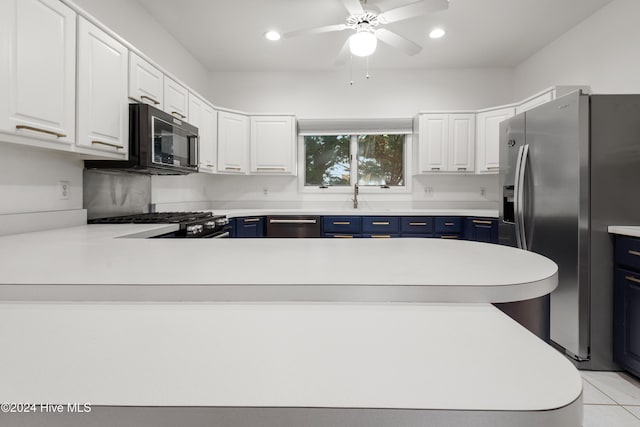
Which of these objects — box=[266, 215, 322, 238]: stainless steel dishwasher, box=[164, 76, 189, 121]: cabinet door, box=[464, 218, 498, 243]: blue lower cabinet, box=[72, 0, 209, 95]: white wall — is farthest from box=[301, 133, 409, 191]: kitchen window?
box=[164, 76, 189, 121]: cabinet door

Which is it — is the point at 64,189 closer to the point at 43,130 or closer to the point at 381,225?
the point at 43,130

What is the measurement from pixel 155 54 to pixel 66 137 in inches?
73.2

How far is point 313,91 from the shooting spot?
4598mm

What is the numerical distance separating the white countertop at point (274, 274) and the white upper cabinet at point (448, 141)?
3.23 metres

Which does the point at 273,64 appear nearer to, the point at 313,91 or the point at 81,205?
the point at 313,91

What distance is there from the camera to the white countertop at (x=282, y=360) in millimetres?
398

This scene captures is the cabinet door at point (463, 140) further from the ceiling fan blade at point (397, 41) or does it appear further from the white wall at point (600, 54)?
the ceiling fan blade at point (397, 41)

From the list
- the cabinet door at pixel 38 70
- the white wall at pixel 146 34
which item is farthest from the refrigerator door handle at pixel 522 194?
the white wall at pixel 146 34

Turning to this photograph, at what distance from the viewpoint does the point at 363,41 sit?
8.66ft

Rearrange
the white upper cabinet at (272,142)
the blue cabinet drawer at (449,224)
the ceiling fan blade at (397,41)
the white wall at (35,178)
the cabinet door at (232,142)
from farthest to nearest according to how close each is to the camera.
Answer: the white upper cabinet at (272,142), the cabinet door at (232,142), the blue cabinet drawer at (449,224), the ceiling fan blade at (397,41), the white wall at (35,178)

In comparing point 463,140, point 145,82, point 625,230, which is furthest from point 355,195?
point 625,230

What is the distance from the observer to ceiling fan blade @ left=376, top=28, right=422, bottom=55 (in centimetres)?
277

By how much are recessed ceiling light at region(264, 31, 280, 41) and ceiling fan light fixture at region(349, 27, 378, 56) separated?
1.16 metres

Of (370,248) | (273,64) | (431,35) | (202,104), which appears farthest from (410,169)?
(370,248)
